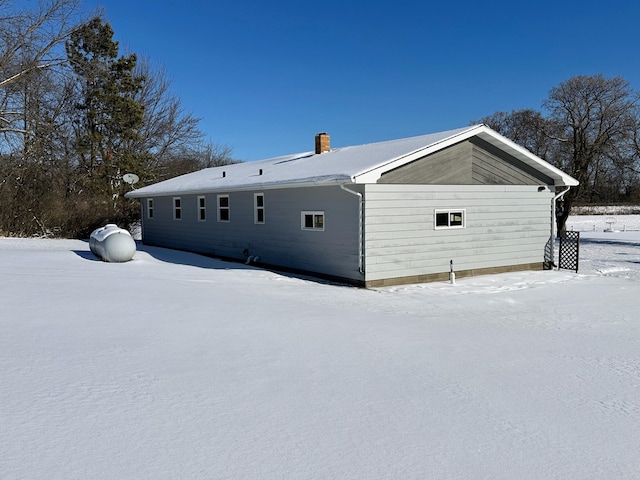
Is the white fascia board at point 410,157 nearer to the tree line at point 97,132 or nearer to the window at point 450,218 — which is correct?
the window at point 450,218

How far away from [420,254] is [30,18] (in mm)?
18294

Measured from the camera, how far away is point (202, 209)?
17.6 meters

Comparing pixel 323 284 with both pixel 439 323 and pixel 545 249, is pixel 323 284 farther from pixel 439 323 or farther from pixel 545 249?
pixel 545 249

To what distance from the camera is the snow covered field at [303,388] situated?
3.17 metres

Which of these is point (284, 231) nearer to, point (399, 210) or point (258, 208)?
point (258, 208)

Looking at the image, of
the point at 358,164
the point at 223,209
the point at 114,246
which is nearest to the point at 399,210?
the point at 358,164

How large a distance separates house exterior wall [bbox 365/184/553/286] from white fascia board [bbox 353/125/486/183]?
37cm

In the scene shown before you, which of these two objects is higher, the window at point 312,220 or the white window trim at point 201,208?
the white window trim at point 201,208

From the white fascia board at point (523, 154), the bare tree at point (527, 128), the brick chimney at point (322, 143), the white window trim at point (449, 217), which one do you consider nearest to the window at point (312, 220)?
the white window trim at point (449, 217)

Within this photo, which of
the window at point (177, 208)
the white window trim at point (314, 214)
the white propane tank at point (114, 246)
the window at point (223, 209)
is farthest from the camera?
the window at point (177, 208)

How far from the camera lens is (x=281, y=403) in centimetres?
408

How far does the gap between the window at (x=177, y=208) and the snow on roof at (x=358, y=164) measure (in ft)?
5.75

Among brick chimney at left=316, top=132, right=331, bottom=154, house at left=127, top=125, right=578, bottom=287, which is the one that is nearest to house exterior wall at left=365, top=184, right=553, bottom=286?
house at left=127, top=125, right=578, bottom=287

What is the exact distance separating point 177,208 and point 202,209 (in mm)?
2215
